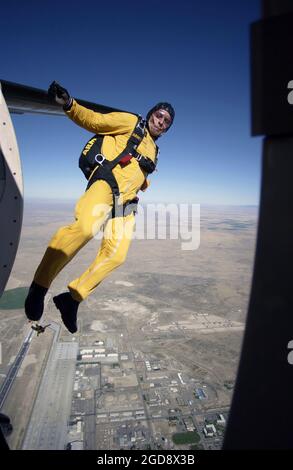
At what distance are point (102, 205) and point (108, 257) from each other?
0.54m

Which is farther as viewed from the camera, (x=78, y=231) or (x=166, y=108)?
(x=166, y=108)

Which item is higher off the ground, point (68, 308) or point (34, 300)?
point (34, 300)

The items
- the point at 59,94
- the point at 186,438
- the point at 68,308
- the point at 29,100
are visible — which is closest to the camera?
the point at 59,94

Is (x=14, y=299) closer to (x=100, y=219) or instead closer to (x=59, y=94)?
(x=100, y=219)

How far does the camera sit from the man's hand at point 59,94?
2242 millimetres

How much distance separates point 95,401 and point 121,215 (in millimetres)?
23146

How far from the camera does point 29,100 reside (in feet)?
10.2

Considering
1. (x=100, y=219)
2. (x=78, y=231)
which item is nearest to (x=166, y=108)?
(x=100, y=219)

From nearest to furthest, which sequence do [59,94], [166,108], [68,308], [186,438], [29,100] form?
[59,94] → [68,308] → [166,108] → [29,100] → [186,438]

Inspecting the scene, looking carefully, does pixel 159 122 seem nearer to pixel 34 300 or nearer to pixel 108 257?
pixel 108 257

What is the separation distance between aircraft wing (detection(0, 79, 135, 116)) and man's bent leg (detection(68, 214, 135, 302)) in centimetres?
131

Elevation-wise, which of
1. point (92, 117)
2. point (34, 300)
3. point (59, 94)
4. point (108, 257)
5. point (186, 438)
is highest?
point (59, 94)

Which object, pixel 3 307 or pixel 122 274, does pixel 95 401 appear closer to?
pixel 3 307
